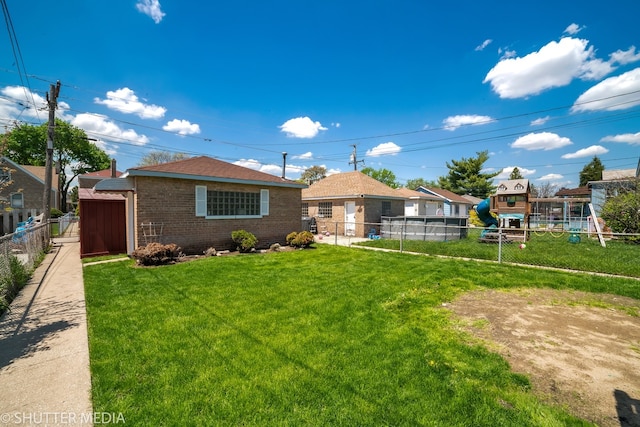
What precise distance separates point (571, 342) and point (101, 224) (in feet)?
45.6

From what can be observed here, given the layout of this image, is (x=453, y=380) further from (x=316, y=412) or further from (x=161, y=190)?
(x=161, y=190)

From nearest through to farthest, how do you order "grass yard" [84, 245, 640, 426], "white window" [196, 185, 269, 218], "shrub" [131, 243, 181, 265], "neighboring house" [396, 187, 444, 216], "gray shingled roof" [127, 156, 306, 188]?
"grass yard" [84, 245, 640, 426] < "shrub" [131, 243, 181, 265] < "gray shingled roof" [127, 156, 306, 188] < "white window" [196, 185, 269, 218] < "neighboring house" [396, 187, 444, 216]

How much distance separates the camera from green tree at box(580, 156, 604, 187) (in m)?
50.1

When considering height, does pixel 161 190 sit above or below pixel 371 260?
above

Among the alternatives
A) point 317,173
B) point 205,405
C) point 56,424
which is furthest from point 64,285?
point 317,173

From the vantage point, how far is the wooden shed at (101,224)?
10422 mm

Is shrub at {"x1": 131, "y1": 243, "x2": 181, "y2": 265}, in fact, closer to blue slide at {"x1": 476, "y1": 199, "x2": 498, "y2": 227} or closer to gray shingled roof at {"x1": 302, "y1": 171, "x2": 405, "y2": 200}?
gray shingled roof at {"x1": 302, "y1": 171, "x2": 405, "y2": 200}

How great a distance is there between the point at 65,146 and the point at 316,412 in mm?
52849

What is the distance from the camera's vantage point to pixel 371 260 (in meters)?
9.98

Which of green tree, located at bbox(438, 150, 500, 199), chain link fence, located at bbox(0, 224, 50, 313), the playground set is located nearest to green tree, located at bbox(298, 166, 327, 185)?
green tree, located at bbox(438, 150, 500, 199)

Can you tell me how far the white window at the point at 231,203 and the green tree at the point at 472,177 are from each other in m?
38.7

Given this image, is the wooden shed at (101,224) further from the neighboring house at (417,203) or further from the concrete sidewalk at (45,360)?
the neighboring house at (417,203)

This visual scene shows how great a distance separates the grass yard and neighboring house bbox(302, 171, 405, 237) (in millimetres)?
11484

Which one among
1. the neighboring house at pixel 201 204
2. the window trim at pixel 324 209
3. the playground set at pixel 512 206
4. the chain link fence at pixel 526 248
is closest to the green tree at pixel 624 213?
the chain link fence at pixel 526 248
